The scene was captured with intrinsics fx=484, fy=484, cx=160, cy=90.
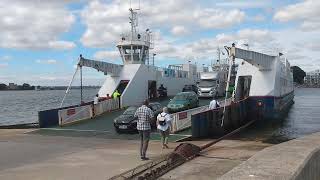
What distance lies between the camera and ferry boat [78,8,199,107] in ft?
123

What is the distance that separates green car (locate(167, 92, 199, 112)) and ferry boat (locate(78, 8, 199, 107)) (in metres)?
4.85

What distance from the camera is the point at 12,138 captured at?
2239 cm

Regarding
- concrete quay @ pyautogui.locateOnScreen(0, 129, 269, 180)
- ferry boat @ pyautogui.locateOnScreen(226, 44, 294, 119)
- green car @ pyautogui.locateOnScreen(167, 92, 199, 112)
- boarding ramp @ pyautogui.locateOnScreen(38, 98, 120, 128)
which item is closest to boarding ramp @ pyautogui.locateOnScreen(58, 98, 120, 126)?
boarding ramp @ pyautogui.locateOnScreen(38, 98, 120, 128)

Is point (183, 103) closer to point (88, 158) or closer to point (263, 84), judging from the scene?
point (263, 84)

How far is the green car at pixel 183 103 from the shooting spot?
1243 inches

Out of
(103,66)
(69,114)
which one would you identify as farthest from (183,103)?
(103,66)

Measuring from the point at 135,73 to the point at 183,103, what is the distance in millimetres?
8039

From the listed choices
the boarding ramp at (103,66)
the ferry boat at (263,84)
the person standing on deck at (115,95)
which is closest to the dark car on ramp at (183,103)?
the ferry boat at (263,84)

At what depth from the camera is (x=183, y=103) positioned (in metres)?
32.0

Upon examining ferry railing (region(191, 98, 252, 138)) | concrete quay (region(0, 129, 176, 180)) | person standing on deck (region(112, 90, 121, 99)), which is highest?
person standing on deck (region(112, 90, 121, 99))

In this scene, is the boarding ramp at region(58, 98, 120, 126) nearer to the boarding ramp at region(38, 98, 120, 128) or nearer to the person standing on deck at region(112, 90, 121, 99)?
the boarding ramp at region(38, 98, 120, 128)

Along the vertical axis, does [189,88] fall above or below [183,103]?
above

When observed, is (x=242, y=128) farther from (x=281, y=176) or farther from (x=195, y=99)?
(x=281, y=176)

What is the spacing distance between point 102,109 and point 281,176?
2575 cm
